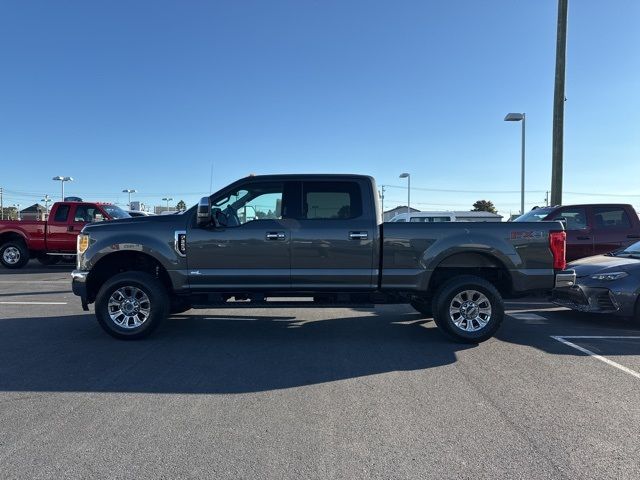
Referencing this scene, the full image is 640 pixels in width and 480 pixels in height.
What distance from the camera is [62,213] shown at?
14758 millimetres

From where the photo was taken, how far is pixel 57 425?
Answer: 3727 mm

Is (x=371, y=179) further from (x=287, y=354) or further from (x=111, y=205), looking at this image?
(x=111, y=205)

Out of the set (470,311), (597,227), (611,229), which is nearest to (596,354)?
(470,311)

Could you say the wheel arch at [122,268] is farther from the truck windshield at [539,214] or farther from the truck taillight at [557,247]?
the truck windshield at [539,214]

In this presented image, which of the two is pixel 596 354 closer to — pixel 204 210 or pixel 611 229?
pixel 204 210

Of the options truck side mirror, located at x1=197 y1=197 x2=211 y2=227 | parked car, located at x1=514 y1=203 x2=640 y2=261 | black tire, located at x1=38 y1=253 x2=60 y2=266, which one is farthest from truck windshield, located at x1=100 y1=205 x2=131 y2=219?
parked car, located at x1=514 y1=203 x2=640 y2=261

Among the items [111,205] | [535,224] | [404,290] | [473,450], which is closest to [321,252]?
[404,290]

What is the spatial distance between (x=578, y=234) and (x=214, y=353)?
A: 27.0 feet

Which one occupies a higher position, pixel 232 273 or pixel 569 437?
pixel 232 273

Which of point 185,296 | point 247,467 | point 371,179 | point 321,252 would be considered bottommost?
point 247,467

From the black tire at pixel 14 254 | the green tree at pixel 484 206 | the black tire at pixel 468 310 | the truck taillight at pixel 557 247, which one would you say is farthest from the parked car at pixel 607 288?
the green tree at pixel 484 206

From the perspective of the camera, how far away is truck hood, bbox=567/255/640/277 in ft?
23.7

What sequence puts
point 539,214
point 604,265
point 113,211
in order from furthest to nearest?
point 113,211
point 539,214
point 604,265

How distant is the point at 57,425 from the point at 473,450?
10.3 ft
